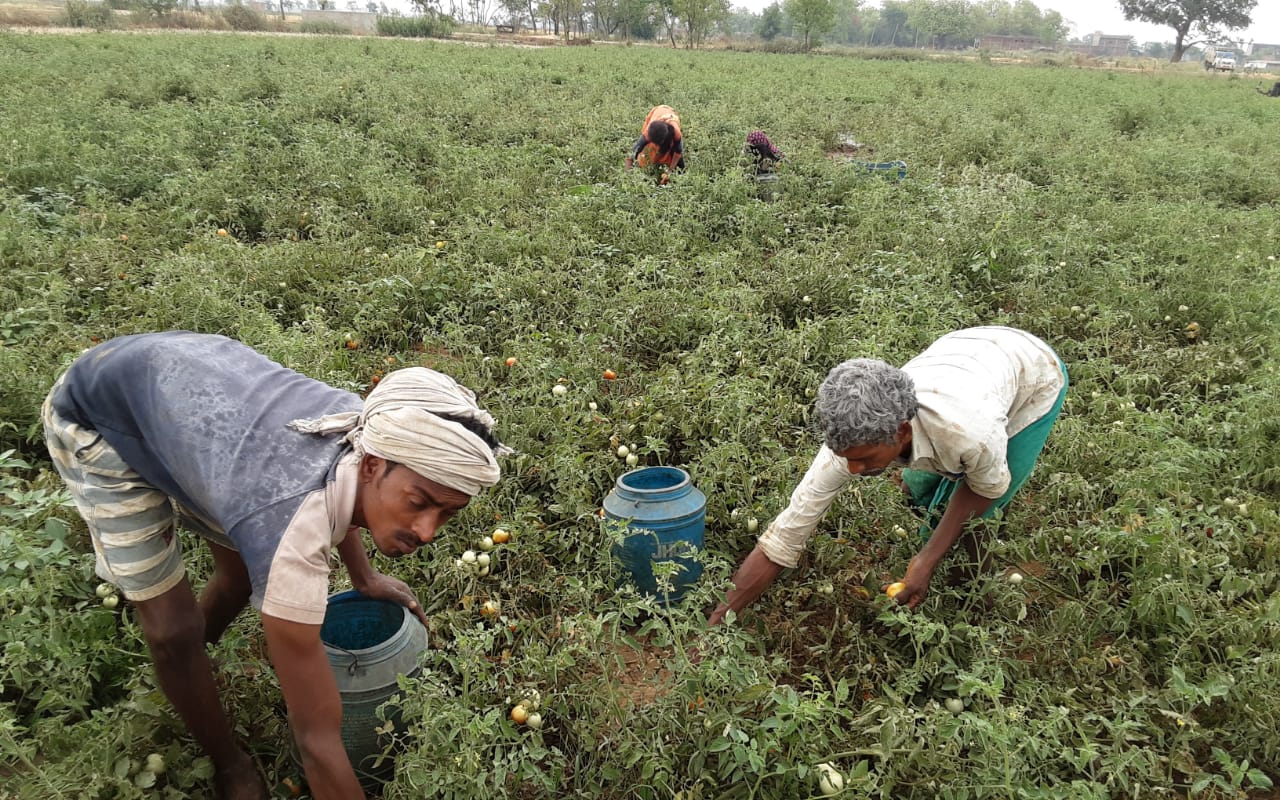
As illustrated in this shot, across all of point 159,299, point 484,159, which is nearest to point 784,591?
point 159,299

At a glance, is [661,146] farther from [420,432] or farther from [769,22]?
[769,22]

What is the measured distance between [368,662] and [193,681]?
41cm

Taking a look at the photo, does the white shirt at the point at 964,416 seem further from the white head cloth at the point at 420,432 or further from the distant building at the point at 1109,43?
the distant building at the point at 1109,43

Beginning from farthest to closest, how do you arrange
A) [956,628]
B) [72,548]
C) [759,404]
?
[759,404] → [72,548] → [956,628]

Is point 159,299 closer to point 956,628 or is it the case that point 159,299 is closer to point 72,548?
point 72,548

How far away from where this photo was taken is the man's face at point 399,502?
158 cm

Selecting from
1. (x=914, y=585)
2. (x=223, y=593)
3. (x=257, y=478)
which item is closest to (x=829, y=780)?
(x=914, y=585)

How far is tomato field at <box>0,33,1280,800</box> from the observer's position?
201cm

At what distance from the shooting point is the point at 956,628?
2357 millimetres

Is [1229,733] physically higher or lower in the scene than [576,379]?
lower

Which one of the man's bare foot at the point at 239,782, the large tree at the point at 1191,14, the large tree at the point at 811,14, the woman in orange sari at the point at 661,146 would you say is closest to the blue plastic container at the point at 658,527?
the man's bare foot at the point at 239,782

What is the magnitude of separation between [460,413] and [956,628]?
5.56 ft

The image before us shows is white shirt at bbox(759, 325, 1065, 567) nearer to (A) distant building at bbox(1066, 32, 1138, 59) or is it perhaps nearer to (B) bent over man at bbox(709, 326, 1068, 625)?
(B) bent over man at bbox(709, 326, 1068, 625)

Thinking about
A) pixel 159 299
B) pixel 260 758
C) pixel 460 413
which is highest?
pixel 460 413
